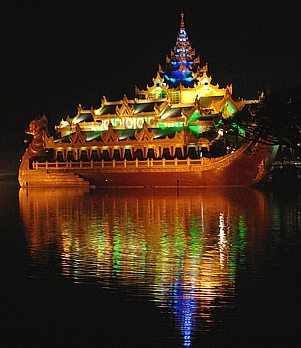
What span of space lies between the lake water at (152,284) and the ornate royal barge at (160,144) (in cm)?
2382

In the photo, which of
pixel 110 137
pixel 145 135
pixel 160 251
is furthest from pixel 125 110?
pixel 160 251

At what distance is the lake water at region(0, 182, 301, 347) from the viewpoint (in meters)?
7.02

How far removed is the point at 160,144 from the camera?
46.7 metres

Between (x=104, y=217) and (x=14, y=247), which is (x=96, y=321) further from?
(x=104, y=217)

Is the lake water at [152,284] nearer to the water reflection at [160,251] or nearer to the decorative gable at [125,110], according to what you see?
the water reflection at [160,251]

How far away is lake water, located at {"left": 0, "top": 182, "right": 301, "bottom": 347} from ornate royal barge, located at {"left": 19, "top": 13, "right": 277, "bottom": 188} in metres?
23.8

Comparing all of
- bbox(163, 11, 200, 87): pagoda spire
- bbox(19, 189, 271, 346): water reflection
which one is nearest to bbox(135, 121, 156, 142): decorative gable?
bbox(163, 11, 200, 87): pagoda spire

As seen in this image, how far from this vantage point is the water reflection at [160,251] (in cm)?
855

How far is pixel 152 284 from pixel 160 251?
3.04 meters

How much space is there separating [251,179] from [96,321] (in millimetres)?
34050

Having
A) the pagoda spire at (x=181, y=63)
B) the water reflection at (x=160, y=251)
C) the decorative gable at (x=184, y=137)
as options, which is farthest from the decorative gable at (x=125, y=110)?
the water reflection at (x=160, y=251)

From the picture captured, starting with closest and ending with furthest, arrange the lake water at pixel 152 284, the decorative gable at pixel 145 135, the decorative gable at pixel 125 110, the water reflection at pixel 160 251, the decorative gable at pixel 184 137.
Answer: the lake water at pixel 152 284 → the water reflection at pixel 160 251 → the decorative gable at pixel 184 137 → the decorative gable at pixel 145 135 → the decorative gable at pixel 125 110

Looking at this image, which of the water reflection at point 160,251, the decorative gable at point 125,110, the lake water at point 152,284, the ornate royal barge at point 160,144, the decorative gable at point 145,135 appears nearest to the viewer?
the lake water at point 152,284

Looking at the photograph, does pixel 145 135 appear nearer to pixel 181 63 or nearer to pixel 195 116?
pixel 195 116
